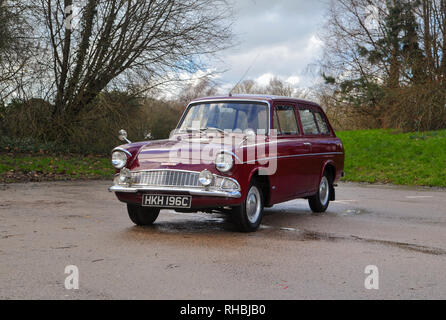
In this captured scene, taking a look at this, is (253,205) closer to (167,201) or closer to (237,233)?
(237,233)

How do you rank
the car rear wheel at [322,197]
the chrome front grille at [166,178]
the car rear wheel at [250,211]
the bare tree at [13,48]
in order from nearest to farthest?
the chrome front grille at [166,178] → the car rear wheel at [250,211] → the car rear wheel at [322,197] → the bare tree at [13,48]

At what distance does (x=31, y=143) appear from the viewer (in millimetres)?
19266

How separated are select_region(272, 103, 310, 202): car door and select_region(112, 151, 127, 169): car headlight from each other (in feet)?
6.67

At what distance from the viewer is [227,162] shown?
6852 mm

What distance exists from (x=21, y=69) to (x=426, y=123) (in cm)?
1603

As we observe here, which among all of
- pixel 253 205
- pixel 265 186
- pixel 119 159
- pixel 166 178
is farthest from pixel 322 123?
pixel 119 159

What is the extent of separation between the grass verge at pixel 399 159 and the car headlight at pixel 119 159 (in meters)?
11.7

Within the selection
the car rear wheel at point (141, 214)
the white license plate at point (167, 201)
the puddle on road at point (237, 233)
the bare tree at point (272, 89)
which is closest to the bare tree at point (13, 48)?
the car rear wheel at point (141, 214)

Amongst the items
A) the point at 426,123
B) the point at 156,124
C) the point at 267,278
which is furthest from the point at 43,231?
the point at 426,123

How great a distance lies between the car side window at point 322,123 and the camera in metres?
9.89

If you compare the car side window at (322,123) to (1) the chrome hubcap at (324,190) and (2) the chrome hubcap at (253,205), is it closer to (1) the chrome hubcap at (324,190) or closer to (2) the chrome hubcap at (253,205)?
(1) the chrome hubcap at (324,190)

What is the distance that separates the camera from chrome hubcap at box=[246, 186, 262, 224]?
23.7 ft
